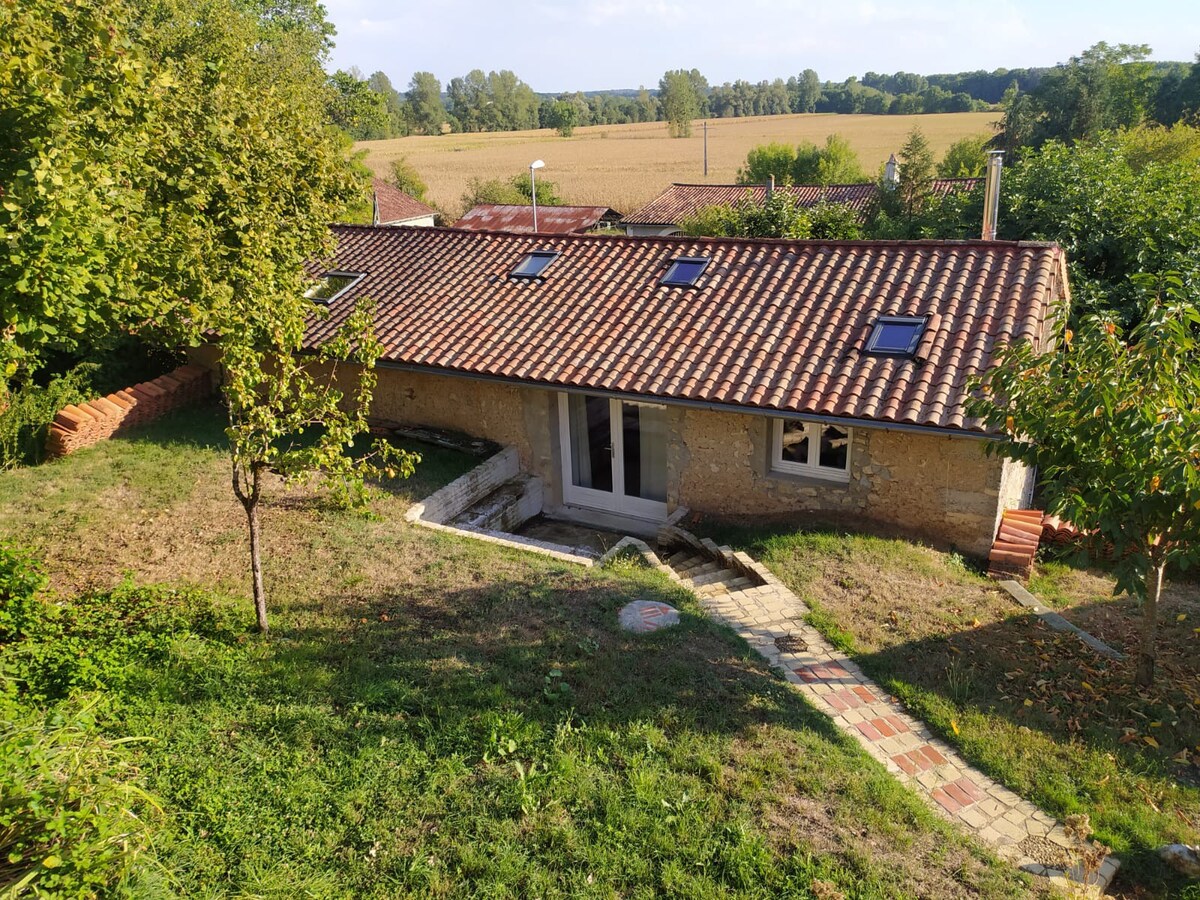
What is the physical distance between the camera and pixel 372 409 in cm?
1423

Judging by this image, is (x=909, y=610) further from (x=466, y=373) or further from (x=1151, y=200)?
(x=1151, y=200)

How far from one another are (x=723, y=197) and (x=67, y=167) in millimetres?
32719

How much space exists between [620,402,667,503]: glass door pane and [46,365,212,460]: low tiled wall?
8371 mm

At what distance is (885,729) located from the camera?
6773 millimetres

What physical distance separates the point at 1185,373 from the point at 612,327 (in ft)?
24.9

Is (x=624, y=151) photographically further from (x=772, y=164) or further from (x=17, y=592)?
(x=17, y=592)

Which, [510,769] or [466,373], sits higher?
[466,373]

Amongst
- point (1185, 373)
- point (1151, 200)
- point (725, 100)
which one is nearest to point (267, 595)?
point (1185, 373)

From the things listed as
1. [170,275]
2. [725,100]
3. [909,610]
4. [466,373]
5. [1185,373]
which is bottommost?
[909,610]

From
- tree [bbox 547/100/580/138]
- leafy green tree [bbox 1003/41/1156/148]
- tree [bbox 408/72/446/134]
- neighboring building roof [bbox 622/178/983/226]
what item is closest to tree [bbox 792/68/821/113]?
tree [bbox 547/100/580/138]

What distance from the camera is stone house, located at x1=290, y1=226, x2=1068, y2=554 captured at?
1013 cm

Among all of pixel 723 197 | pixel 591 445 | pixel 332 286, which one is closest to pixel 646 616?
pixel 591 445

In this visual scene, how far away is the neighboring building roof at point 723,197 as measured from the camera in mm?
32844

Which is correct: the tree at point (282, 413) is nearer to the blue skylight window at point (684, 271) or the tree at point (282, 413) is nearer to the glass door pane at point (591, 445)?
the glass door pane at point (591, 445)
